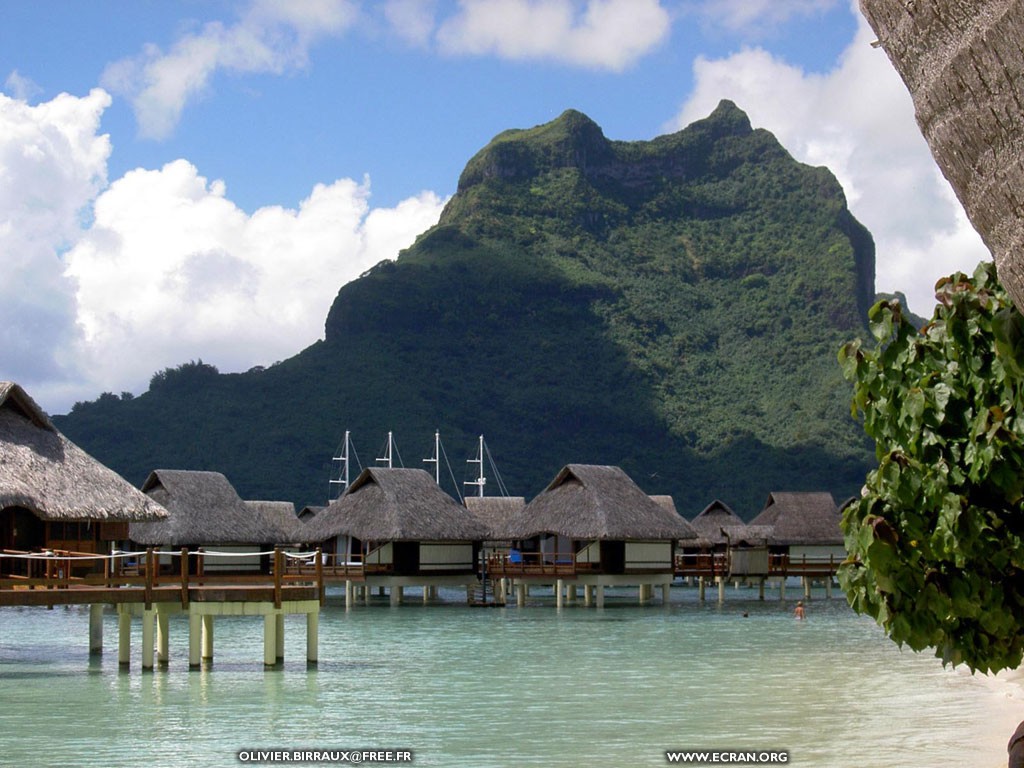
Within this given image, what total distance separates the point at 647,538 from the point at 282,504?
20631mm

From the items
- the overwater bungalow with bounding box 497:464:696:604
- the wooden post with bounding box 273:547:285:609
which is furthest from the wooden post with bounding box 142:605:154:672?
the overwater bungalow with bounding box 497:464:696:604

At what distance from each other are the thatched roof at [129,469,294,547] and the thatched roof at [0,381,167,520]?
16.4 m

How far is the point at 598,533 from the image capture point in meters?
44.5

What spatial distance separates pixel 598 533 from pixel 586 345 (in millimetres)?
92504

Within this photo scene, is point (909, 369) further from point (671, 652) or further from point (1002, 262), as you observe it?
point (671, 652)

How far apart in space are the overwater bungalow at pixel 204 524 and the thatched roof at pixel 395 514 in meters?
2.08

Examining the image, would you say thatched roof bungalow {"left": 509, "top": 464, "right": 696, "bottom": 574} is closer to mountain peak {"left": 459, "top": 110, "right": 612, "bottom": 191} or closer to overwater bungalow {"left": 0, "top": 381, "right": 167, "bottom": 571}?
overwater bungalow {"left": 0, "top": 381, "right": 167, "bottom": 571}

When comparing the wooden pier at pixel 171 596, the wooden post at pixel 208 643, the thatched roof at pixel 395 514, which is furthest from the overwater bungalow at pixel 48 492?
the thatched roof at pixel 395 514

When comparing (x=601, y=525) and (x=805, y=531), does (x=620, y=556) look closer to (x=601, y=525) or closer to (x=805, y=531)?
(x=601, y=525)

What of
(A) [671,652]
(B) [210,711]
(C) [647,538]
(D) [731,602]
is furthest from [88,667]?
(D) [731,602]

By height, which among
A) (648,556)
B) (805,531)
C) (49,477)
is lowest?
(648,556)

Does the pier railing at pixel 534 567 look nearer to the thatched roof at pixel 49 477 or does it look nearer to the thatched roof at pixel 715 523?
the thatched roof at pixel 715 523

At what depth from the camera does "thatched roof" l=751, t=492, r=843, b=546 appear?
55375mm

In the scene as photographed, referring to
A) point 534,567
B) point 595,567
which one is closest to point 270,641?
point 534,567
